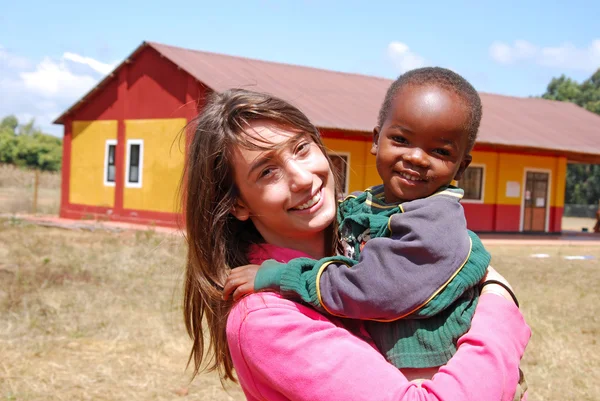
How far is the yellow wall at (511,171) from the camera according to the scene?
21250 millimetres

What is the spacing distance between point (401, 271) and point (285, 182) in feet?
1.31

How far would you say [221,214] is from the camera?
184cm

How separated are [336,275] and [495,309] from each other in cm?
39

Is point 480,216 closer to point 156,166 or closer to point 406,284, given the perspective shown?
point 156,166

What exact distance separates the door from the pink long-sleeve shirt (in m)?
A: 21.8

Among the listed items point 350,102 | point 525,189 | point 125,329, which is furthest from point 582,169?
point 125,329

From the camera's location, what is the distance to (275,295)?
162cm

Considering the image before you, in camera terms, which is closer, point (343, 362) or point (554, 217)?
point (343, 362)

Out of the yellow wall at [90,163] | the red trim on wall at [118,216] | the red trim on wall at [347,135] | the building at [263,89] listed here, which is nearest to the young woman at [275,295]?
the building at [263,89]

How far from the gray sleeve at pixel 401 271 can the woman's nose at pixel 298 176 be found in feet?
0.77

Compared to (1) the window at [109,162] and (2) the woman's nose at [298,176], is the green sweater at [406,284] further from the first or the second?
(1) the window at [109,162]

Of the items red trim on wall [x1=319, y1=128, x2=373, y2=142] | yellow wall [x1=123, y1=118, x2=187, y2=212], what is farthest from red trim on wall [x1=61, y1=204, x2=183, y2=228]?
red trim on wall [x1=319, y1=128, x2=373, y2=142]

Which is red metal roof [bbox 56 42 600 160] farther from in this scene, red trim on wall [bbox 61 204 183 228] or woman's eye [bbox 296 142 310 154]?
woman's eye [bbox 296 142 310 154]

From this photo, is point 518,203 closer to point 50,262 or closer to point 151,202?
point 151,202
